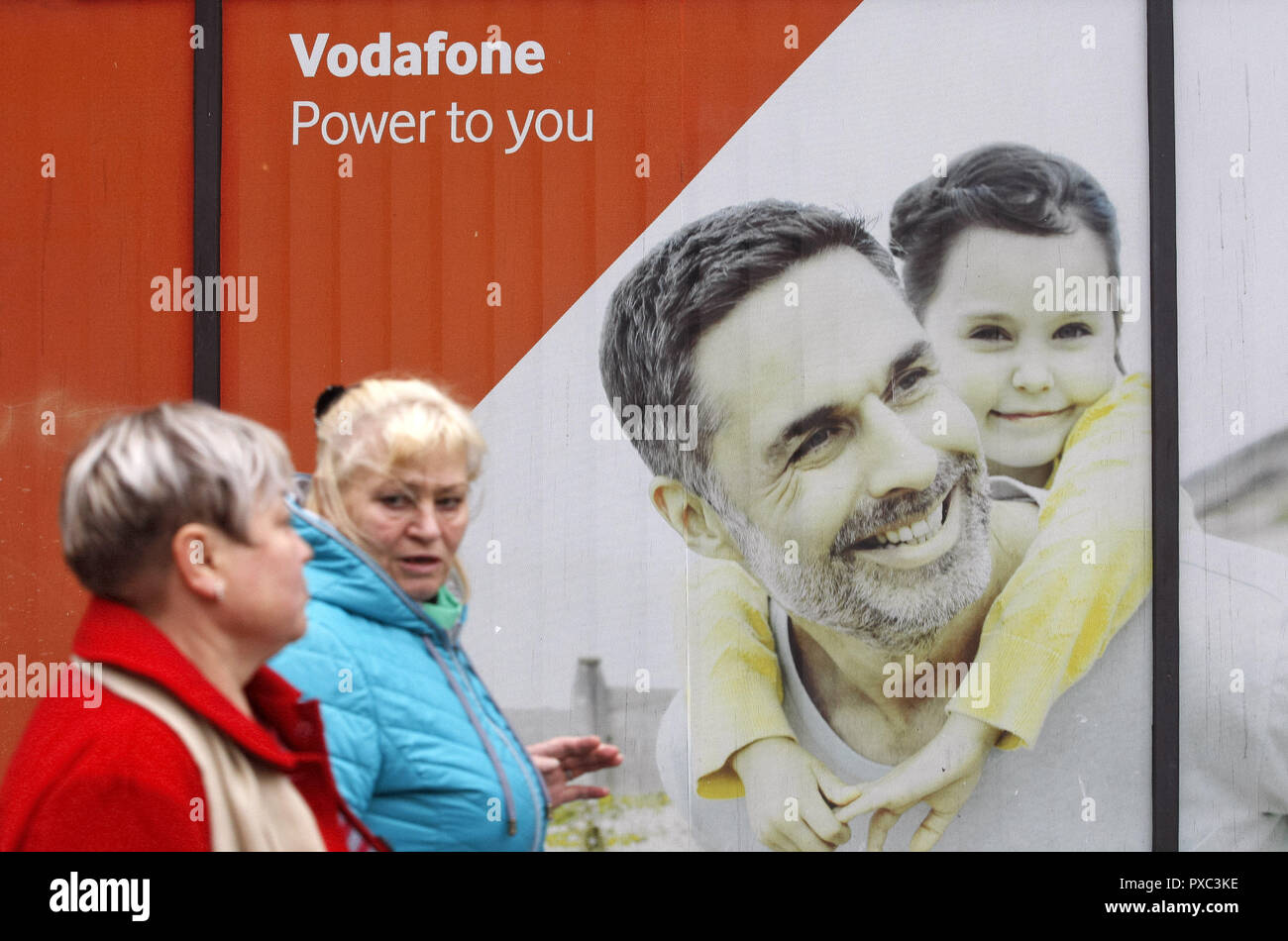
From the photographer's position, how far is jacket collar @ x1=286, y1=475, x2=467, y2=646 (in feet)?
6.51

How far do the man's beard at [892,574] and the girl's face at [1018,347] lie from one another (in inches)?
5.2

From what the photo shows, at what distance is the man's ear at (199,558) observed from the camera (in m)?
1.50

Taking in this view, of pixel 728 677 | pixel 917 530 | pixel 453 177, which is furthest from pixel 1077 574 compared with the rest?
pixel 453 177

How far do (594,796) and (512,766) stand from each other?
3.98 feet

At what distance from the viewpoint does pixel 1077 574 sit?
3.22 m

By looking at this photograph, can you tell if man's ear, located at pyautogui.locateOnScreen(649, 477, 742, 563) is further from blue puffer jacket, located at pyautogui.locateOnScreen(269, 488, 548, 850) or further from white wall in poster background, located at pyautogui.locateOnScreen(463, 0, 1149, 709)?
blue puffer jacket, located at pyautogui.locateOnScreen(269, 488, 548, 850)

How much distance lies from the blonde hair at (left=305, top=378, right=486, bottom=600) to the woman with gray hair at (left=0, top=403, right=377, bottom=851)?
48 centimetres

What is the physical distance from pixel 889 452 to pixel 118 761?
2.22 m

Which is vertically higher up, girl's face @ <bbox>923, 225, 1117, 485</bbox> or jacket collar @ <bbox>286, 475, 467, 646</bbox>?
girl's face @ <bbox>923, 225, 1117, 485</bbox>

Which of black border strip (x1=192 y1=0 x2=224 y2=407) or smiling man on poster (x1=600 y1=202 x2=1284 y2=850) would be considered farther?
black border strip (x1=192 y1=0 x2=224 y2=407)

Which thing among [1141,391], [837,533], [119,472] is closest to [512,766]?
[119,472]

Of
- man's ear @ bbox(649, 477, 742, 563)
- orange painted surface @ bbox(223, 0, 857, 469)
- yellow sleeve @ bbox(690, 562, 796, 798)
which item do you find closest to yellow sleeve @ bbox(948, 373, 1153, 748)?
yellow sleeve @ bbox(690, 562, 796, 798)

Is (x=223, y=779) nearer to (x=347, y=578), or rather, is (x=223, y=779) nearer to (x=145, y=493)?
(x=145, y=493)

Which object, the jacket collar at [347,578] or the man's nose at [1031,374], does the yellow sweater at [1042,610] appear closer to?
the man's nose at [1031,374]
